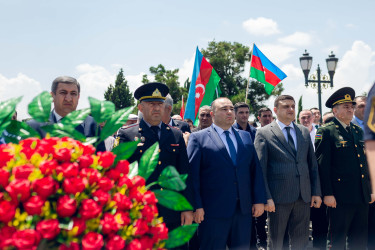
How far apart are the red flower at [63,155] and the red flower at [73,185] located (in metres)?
0.10

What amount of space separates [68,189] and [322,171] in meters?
4.39

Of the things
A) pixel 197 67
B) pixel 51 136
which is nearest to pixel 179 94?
pixel 197 67

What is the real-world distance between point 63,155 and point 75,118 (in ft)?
0.85

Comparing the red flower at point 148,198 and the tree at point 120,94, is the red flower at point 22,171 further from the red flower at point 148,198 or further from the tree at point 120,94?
the tree at point 120,94

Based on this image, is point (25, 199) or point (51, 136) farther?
point (51, 136)

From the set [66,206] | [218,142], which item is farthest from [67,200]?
[218,142]

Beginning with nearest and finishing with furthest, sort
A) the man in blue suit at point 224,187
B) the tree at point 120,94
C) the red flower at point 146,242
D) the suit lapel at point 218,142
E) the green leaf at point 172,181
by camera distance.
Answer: the red flower at point 146,242, the green leaf at point 172,181, the man in blue suit at point 224,187, the suit lapel at point 218,142, the tree at point 120,94

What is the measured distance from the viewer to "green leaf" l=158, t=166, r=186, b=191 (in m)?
1.68

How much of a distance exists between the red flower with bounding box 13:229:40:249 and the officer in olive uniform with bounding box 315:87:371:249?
4475mm

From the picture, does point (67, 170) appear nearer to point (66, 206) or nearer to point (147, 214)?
point (66, 206)

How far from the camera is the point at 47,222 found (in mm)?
1389

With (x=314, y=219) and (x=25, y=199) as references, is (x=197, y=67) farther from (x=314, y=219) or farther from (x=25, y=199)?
(x=25, y=199)

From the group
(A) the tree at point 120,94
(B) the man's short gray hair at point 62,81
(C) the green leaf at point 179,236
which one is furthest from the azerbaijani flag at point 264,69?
(A) the tree at point 120,94

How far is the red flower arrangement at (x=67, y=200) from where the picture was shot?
139 centimetres
